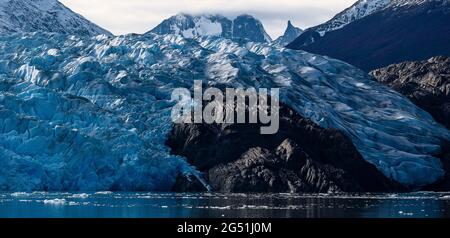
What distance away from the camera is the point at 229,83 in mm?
115250

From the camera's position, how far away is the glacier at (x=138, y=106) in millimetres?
92688

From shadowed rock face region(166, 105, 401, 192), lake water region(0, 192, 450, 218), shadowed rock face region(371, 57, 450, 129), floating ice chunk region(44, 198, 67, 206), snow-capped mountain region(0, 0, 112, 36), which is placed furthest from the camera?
snow-capped mountain region(0, 0, 112, 36)

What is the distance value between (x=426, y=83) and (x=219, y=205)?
65.1 meters

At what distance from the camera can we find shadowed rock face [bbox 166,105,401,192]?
318ft

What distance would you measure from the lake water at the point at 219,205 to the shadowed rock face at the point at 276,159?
19.8 ft

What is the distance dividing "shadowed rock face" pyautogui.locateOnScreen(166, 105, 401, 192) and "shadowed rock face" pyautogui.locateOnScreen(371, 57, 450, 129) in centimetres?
2639

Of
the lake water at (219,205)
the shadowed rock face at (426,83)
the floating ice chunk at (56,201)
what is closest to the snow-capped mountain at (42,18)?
the shadowed rock face at (426,83)

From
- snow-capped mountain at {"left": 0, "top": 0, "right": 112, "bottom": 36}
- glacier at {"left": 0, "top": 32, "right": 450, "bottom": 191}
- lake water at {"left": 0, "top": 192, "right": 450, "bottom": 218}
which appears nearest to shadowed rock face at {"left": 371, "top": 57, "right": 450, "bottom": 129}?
glacier at {"left": 0, "top": 32, "right": 450, "bottom": 191}

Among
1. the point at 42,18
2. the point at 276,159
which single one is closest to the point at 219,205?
the point at 276,159

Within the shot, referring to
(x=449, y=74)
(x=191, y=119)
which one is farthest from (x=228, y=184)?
(x=449, y=74)

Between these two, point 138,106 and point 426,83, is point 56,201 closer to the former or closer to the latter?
point 138,106

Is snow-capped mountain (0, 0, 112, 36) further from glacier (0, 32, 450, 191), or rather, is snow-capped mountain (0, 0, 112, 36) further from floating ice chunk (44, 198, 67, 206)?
floating ice chunk (44, 198, 67, 206)

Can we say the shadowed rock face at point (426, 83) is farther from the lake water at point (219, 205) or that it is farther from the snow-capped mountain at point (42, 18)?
the snow-capped mountain at point (42, 18)
